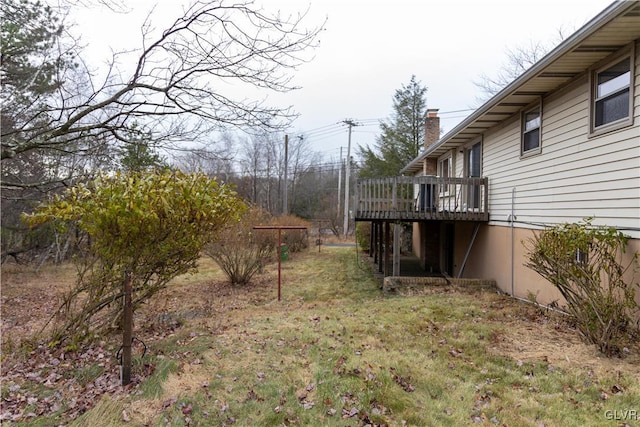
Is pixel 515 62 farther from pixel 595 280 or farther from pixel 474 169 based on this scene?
pixel 595 280

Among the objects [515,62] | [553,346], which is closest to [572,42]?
[553,346]

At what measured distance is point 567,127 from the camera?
6.45 metres

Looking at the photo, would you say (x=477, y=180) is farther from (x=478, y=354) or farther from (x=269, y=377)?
(x=269, y=377)

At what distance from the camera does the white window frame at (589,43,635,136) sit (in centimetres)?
492

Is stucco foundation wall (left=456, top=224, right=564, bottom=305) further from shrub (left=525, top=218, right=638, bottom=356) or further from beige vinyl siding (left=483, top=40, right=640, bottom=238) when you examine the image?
shrub (left=525, top=218, right=638, bottom=356)

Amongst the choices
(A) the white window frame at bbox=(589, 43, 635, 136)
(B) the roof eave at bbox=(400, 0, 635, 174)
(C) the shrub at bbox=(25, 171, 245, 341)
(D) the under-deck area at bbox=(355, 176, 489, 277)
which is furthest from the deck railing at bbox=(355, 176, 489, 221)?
(C) the shrub at bbox=(25, 171, 245, 341)

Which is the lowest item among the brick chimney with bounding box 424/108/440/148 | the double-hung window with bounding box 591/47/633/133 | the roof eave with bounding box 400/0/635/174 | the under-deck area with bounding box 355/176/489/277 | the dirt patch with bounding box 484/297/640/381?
the dirt patch with bounding box 484/297/640/381

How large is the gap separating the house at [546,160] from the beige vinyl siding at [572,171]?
0.02 m

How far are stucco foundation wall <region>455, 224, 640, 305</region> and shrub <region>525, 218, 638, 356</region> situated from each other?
308mm

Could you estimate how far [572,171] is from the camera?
6.27 meters

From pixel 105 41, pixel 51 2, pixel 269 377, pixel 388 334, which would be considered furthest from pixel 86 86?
pixel 388 334

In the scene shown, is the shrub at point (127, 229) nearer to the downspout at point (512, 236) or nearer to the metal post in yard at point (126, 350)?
the metal post in yard at point (126, 350)

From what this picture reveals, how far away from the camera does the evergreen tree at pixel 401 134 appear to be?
29469 mm

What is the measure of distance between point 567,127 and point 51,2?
832 centimetres
